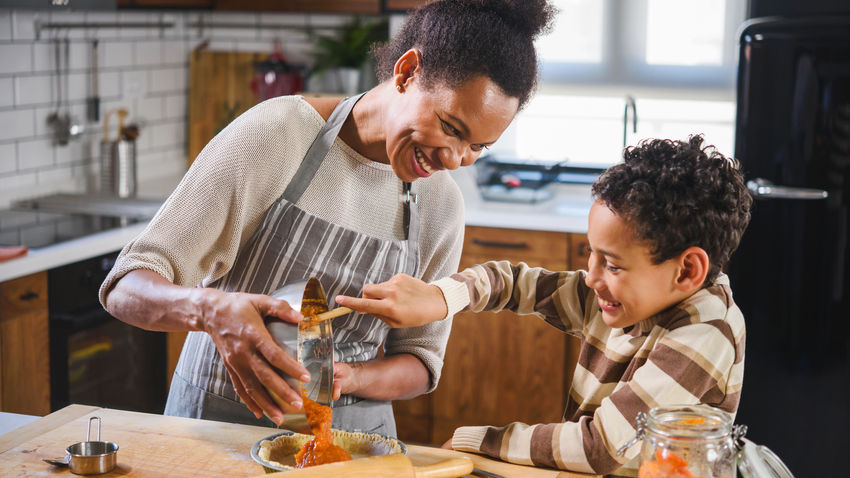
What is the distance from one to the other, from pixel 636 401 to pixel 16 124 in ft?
8.33

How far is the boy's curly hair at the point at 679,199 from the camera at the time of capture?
4.03 ft

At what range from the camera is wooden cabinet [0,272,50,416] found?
2410 millimetres

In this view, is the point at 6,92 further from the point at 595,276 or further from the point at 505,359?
the point at 595,276

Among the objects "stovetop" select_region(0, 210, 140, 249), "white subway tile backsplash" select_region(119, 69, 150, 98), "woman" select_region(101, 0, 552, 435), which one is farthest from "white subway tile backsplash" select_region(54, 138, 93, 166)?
"woman" select_region(101, 0, 552, 435)

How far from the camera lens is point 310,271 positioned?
144 centimetres

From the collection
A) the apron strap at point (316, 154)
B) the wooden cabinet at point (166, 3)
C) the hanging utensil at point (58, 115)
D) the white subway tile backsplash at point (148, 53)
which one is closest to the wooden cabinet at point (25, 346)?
the hanging utensil at point (58, 115)

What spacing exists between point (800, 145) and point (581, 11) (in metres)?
1.24

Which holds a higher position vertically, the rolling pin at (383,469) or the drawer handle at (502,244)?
the rolling pin at (383,469)

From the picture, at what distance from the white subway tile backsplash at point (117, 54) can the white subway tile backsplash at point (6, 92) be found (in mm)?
494

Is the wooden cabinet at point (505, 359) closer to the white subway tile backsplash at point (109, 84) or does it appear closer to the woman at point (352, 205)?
the white subway tile backsplash at point (109, 84)

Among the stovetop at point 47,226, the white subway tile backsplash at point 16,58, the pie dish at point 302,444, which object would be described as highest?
the white subway tile backsplash at point 16,58

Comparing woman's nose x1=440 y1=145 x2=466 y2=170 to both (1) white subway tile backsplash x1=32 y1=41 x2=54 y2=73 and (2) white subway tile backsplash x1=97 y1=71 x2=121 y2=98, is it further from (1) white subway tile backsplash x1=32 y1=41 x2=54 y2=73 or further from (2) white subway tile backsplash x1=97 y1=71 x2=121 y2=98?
(2) white subway tile backsplash x1=97 y1=71 x2=121 y2=98

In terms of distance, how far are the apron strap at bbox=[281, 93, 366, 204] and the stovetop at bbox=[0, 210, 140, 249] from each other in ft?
4.63

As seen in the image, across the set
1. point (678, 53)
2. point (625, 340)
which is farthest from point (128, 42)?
point (625, 340)
